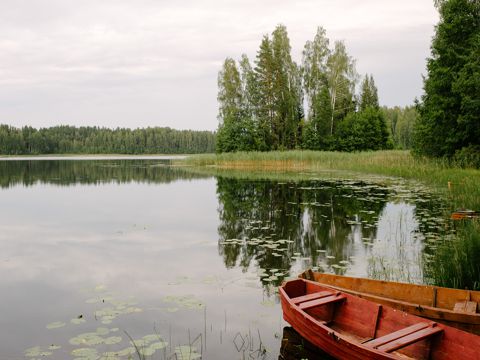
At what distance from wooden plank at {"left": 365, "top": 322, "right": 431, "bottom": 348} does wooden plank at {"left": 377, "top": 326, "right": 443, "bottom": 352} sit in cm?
4

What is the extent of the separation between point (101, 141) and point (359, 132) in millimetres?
120222

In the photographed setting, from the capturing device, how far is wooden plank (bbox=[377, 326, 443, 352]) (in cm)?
405

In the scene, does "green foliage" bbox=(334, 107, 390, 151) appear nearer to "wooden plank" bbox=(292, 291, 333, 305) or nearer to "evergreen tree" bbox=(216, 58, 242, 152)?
"evergreen tree" bbox=(216, 58, 242, 152)

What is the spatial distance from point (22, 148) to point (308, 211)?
429 ft

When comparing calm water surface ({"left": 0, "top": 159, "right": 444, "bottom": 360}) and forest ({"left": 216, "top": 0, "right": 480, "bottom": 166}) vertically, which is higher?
forest ({"left": 216, "top": 0, "right": 480, "bottom": 166})

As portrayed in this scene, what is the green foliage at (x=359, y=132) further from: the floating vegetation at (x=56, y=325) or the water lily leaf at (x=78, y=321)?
the floating vegetation at (x=56, y=325)

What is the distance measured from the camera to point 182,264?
28.5 feet

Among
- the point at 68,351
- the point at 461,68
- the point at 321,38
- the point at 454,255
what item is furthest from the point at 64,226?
the point at 321,38

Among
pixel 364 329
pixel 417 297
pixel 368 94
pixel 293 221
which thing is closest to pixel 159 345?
pixel 364 329

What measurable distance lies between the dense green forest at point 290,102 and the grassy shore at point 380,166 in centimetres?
573

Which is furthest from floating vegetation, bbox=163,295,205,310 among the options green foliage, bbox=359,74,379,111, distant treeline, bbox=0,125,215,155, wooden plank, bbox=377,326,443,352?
distant treeline, bbox=0,125,215,155

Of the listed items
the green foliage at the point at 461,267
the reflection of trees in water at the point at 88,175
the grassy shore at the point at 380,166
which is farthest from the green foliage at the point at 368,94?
the green foliage at the point at 461,267

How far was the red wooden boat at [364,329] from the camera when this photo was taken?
159 inches

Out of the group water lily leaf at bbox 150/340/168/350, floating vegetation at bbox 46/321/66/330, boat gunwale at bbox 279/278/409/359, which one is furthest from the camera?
floating vegetation at bbox 46/321/66/330
